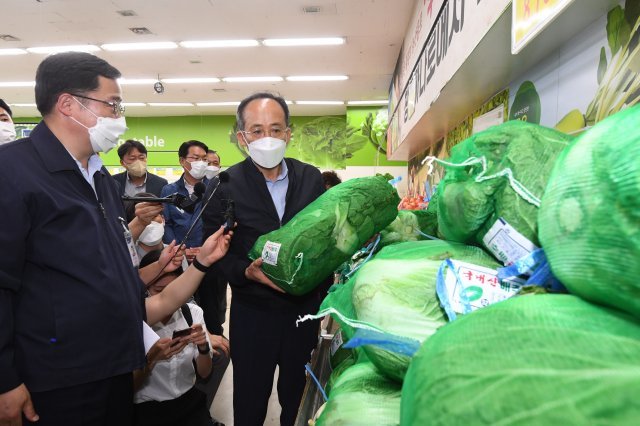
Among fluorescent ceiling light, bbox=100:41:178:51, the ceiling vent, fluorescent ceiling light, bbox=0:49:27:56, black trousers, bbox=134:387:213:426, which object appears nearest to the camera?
black trousers, bbox=134:387:213:426

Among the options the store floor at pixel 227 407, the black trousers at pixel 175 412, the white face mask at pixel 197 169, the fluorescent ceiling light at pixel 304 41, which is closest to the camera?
the black trousers at pixel 175 412

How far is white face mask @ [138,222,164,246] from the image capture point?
2.18m

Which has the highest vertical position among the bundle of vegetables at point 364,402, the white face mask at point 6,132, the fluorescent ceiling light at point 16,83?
the fluorescent ceiling light at point 16,83

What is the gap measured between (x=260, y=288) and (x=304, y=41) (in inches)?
209

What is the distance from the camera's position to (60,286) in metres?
1.13

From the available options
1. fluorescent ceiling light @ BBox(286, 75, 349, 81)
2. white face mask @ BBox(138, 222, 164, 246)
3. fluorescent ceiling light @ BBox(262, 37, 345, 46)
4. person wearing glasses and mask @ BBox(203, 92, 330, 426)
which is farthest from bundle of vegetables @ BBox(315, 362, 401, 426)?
fluorescent ceiling light @ BBox(286, 75, 349, 81)

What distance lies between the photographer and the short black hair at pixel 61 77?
51.2 inches

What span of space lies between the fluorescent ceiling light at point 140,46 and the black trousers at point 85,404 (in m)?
6.09

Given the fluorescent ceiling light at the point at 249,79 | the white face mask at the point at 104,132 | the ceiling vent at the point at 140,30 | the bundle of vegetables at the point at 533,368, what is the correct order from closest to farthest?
the bundle of vegetables at the point at 533,368 < the white face mask at the point at 104,132 < the ceiling vent at the point at 140,30 < the fluorescent ceiling light at the point at 249,79

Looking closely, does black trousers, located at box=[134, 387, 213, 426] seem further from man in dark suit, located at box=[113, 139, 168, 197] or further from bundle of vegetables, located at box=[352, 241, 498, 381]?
man in dark suit, located at box=[113, 139, 168, 197]

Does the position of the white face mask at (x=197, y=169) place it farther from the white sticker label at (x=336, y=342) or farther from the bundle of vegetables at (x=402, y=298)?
the bundle of vegetables at (x=402, y=298)

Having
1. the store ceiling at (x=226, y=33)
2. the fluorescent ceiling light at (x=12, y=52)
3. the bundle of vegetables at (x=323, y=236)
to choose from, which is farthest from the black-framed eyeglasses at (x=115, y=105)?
the fluorescent ceiling light at (x=12, y=52)

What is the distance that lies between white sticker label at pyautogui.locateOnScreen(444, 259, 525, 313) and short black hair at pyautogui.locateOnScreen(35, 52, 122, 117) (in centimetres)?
135

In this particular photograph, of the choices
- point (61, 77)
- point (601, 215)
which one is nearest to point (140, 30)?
point (61, 77)
